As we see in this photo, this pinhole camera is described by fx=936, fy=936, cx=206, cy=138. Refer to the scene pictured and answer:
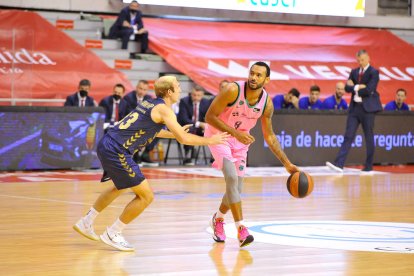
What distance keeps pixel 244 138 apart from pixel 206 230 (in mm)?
1461

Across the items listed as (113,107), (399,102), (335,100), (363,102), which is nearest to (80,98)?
(113,107)

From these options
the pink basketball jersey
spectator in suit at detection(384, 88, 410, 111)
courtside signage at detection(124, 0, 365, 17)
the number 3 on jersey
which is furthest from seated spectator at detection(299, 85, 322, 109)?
the number 3 on jersey

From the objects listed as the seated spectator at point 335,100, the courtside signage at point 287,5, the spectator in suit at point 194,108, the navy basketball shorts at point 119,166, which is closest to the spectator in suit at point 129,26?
the courtside signage at point 287,5

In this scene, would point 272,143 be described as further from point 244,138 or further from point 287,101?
point 287,101

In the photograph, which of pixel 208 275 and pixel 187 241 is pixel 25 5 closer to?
pixel 187 241

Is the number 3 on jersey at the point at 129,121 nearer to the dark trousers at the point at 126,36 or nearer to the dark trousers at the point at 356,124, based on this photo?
the dark trousers at the point at 356,124

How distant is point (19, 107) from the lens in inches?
634

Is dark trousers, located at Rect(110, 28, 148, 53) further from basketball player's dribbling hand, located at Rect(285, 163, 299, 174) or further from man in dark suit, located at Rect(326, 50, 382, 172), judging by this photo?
basketball player's dribbling hand, located at Rect(285, 163, 299, 174)

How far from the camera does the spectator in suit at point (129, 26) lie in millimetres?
21250

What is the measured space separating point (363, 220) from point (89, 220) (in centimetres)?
337

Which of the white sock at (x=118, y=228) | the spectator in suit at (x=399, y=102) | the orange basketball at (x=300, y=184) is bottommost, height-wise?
the spectator in suit at (x=399, y=102)

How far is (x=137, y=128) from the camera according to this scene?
7961 millimetres

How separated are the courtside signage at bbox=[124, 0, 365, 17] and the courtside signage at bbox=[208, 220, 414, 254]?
13667 millimetres

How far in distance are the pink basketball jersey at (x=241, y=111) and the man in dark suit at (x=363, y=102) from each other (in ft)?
27.9
